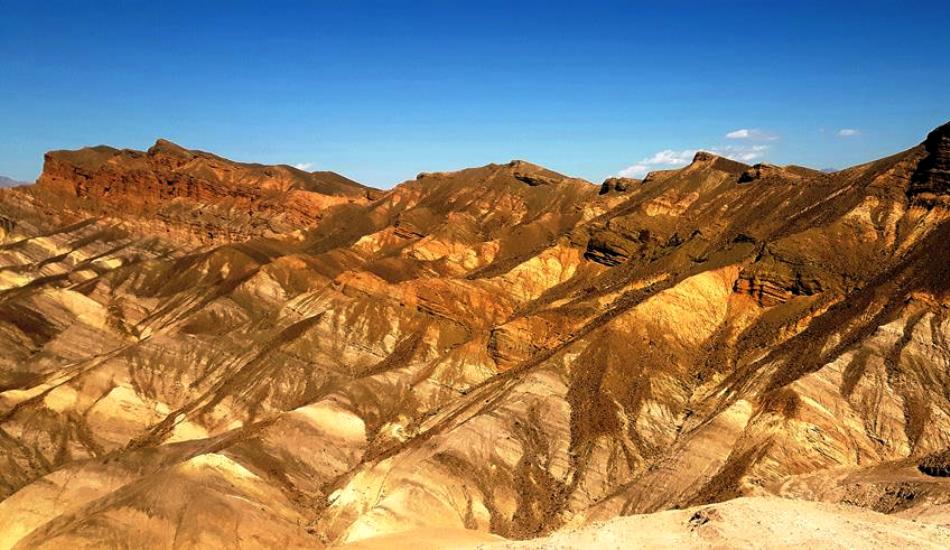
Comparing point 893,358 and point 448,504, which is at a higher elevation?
point 893,358

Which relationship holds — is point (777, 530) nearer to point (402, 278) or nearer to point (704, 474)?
point (704, 474)

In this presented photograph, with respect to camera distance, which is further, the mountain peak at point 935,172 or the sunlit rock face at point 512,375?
the mountain peak at point 935,172

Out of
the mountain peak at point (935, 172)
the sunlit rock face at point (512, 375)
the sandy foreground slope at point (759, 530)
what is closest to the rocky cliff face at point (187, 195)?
the sunlit rock face at point (512, 375)

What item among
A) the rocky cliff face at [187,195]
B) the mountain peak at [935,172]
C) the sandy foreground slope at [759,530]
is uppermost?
the rocky cliff face at [187,195]

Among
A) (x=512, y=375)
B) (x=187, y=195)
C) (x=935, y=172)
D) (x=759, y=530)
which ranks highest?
(x=187, y=195)

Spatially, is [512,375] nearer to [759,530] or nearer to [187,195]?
[759,530]

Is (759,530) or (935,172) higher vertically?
(935,172)

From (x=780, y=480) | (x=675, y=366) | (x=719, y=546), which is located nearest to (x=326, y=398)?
(x=675, y=366)

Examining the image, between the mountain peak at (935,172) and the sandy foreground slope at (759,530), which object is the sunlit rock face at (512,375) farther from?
the sandy foreground slope at (759,530)

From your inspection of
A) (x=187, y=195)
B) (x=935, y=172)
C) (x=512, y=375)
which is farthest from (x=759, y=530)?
(x=187, y=195)
